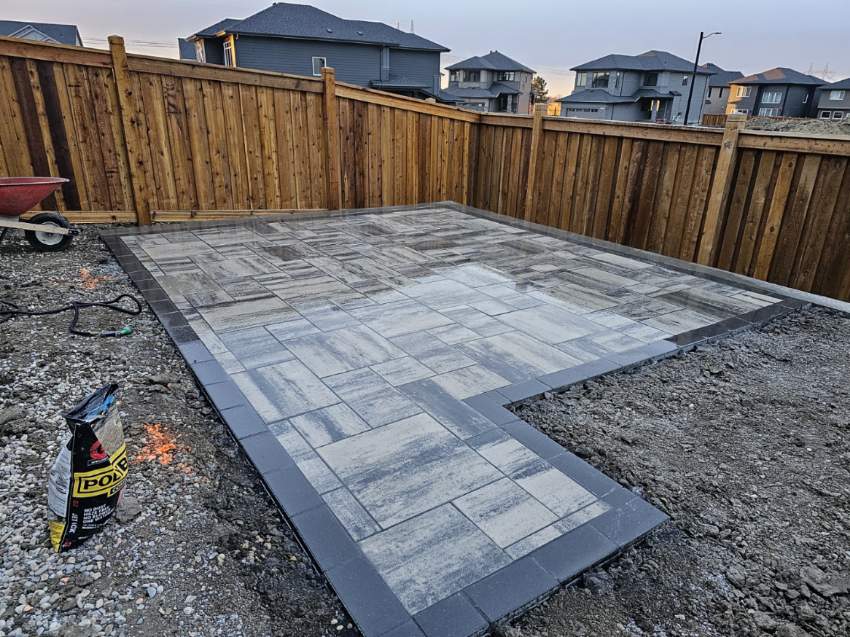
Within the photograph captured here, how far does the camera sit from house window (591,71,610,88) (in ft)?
113

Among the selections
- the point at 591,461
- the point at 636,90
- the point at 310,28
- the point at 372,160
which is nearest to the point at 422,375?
the point at 591,461

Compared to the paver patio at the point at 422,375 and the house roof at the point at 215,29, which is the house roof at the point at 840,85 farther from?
the paver patio at the point at 422,375

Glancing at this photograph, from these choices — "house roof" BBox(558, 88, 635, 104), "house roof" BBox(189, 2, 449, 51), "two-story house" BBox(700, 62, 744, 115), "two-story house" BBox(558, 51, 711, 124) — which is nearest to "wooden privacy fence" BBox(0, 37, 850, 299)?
"house roof" BBox(189, 2, 449, 51)

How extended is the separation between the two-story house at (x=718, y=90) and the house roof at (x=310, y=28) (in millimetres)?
28706

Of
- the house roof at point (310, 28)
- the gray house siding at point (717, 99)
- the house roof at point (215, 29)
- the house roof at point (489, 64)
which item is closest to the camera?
the house roof at point (310, 28)

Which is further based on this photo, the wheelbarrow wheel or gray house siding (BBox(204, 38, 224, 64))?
gray house siding (BBox(204, 38, 224, 64))

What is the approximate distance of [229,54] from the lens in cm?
2139

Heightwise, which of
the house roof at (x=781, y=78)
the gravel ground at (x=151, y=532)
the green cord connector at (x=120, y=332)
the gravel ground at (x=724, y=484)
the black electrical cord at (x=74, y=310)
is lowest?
the gravel ground at (x=724, y=484)

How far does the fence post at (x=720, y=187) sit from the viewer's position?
4.83 metres

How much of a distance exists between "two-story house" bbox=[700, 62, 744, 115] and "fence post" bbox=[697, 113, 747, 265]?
43.4 m

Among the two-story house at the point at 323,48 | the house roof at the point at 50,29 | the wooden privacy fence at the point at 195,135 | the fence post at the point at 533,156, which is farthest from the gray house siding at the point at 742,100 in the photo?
the wooden privacy fence at the point at 195,135

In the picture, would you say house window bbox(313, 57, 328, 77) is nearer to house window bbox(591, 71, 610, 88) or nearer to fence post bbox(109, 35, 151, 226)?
fence post bbox(109, 35, 151, 226)

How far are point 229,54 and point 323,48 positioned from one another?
3671mm

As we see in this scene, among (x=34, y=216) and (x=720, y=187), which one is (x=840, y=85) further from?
(x=34, y=216)
